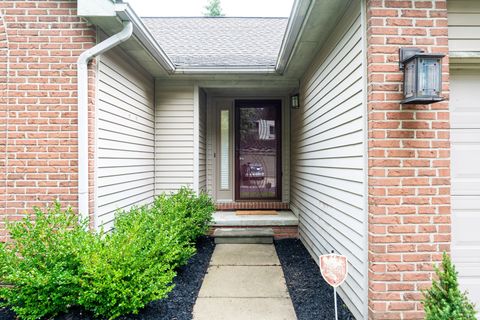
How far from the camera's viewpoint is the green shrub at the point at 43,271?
2389 millimetres

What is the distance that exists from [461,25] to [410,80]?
78 cm

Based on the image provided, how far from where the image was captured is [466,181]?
8.21 ft

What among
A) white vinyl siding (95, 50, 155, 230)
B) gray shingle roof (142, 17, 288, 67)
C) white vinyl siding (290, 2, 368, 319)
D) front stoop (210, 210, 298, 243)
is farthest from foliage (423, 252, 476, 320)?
gray shingle roof (142, 17, 288, 67)

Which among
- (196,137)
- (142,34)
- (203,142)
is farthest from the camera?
(203,142)

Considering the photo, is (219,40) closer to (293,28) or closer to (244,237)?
(293,28)

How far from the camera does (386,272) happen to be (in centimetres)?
227

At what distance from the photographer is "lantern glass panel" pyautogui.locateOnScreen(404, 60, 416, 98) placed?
2.15m

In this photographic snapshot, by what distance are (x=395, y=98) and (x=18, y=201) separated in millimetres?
3660

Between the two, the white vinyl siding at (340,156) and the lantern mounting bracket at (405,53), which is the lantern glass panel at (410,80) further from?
the white vinyl siding at (340,156)

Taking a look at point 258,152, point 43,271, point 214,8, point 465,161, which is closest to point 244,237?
point 258,152

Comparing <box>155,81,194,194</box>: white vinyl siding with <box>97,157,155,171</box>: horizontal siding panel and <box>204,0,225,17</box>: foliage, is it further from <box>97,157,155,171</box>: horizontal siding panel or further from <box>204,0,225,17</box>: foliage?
<box>204,0,225,17</box>: foliage

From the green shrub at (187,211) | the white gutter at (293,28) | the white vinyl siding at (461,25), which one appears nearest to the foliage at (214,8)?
the white gutter at (293,28)

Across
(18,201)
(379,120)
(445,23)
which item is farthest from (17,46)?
(445,23)

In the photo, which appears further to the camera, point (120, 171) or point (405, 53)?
point (120, 171)
